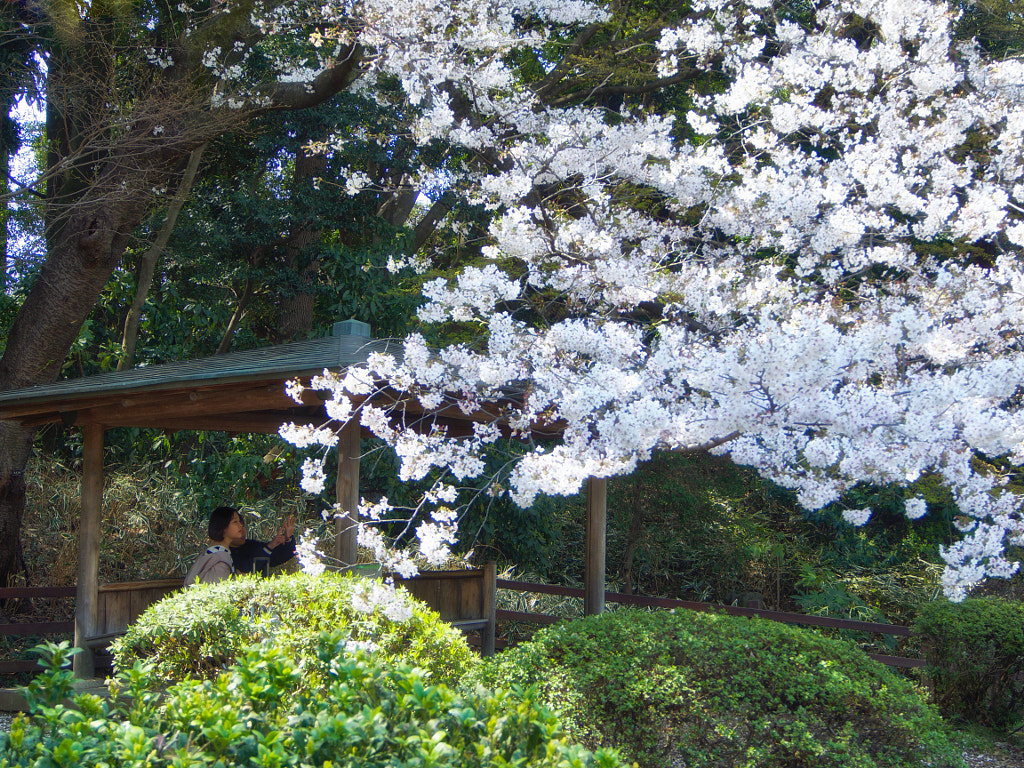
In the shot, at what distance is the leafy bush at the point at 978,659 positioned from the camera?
6.47m

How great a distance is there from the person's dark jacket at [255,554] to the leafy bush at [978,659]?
470cm

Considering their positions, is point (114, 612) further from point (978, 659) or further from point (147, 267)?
point (978, 659)

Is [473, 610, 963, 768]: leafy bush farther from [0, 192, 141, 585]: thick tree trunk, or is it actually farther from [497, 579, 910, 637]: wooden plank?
[0, 192, 141, 585]: thick tree trunk

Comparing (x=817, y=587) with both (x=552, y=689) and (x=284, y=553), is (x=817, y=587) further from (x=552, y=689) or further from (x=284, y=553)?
(x=552, y=689)

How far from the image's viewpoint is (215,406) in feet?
19.7

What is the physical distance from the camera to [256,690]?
2816mm

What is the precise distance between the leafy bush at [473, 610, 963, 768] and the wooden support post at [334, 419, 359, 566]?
169 cm

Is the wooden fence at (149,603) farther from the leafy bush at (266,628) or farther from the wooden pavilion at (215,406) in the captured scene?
the leafy bush at (266,628)

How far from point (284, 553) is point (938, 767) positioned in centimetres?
445

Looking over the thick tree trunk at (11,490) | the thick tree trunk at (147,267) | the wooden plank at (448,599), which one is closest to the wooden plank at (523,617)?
the wooden plank at (448,599)

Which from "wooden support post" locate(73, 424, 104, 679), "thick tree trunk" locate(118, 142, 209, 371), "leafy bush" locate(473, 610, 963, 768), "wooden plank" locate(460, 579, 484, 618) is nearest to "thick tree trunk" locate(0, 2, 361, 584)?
"thick tree trunk" locate(118, 142, 209, 371)

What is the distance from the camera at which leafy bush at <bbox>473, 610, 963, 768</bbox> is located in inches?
157

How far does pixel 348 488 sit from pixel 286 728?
295 centimetres

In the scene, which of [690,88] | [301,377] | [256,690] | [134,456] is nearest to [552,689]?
[256,690]
